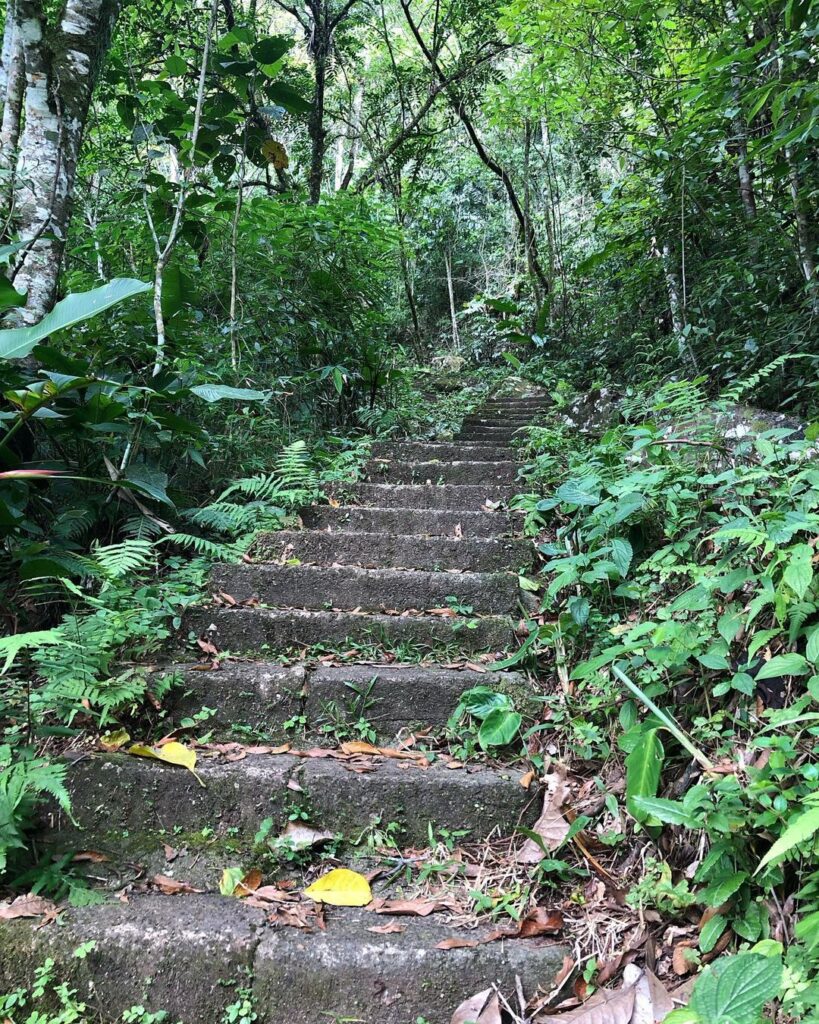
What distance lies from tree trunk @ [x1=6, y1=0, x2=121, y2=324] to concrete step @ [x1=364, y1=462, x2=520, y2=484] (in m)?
2.05

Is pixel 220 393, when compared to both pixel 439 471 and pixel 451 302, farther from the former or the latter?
pixel 451 302

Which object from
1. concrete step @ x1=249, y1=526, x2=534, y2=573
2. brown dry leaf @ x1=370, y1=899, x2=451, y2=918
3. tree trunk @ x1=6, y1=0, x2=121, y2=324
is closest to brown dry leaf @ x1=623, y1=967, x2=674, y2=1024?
brown dry leaf @ x1=370, y1=899, x2=451, y2=918

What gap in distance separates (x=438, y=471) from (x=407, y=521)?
31.2 inches

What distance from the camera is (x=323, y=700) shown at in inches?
82.9

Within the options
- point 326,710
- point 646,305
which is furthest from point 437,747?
point 646,305

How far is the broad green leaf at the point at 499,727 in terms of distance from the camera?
1819 millimetres

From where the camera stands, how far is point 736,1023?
0.90 meters

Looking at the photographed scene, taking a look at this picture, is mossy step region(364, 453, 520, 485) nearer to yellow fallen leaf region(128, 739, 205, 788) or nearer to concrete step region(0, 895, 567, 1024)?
yellow fallen leaf region(128, 739, 205, 788)

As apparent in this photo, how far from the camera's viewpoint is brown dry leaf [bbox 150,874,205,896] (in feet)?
5.13

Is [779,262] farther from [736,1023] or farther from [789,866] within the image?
[736,1023]

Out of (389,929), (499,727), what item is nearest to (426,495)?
(499,727)

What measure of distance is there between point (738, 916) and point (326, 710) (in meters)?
1.32

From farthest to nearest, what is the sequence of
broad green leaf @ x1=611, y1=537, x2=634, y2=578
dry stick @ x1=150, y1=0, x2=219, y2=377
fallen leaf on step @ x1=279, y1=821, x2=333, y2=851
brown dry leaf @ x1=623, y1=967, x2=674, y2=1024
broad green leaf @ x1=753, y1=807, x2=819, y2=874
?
dry stick @ x1=150, y1=0, x2=219, y2=377 → broad green leaf @ x1=611, y1=537, x2=634, y2=578 → fallen leaf on step @ x1=279, y1=821, x2=333, y2=851 → brown dry leaf @ x1=623, y1=967, x2=674, y2=1024 → broad green leaf @ x1=753, y1=807, x2=819, y2=874

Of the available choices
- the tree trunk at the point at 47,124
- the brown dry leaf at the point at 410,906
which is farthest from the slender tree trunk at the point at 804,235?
the tree trunk at the point at 47,124
